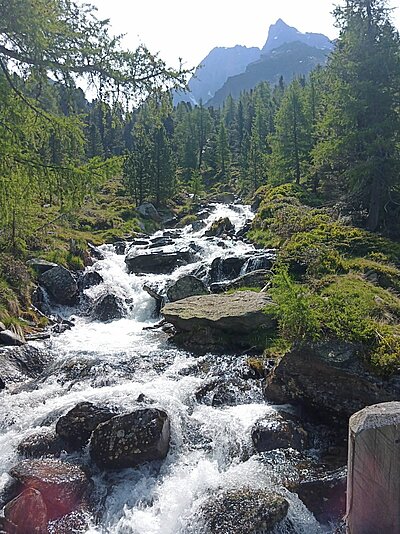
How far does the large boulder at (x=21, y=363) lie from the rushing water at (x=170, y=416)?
0.46 meters

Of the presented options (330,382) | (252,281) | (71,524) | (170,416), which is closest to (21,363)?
(170,416)

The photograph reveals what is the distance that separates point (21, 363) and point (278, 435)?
8176 millimetres

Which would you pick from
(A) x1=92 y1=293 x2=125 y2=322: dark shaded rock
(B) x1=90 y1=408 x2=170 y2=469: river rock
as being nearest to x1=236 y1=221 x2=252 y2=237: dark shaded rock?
(A) x1=92 y1=293 x2=125 y2=322: dark shaded rock

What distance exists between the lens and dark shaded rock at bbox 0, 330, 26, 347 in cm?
1377

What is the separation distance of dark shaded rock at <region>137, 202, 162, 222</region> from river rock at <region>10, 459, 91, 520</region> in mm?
36630

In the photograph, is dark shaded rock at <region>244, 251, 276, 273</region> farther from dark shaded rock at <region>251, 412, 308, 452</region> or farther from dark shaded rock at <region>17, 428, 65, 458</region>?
dark shaded rock at <region>17, 428, 65, 458</region>

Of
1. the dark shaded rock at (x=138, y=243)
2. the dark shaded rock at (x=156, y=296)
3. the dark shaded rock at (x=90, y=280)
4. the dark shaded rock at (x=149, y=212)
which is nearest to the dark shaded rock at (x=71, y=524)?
the dark shaded rock at (x=156, y=296)

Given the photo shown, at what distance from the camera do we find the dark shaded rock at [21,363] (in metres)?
12.2

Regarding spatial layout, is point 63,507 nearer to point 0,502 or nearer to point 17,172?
point 0,502

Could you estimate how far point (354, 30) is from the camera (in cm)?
2094

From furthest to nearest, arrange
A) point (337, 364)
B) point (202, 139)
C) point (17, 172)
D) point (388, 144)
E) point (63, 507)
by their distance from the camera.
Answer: point (202, 139)
point (388, 144)
point (337, 364)
point (17, 172)
point (63, 507)

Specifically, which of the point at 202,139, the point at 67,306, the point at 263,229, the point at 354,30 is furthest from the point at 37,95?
the point at 202,139

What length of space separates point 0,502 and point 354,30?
76.8 ft

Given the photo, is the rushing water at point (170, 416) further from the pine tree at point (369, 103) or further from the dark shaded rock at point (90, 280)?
the pine tree at point (369, 103)
